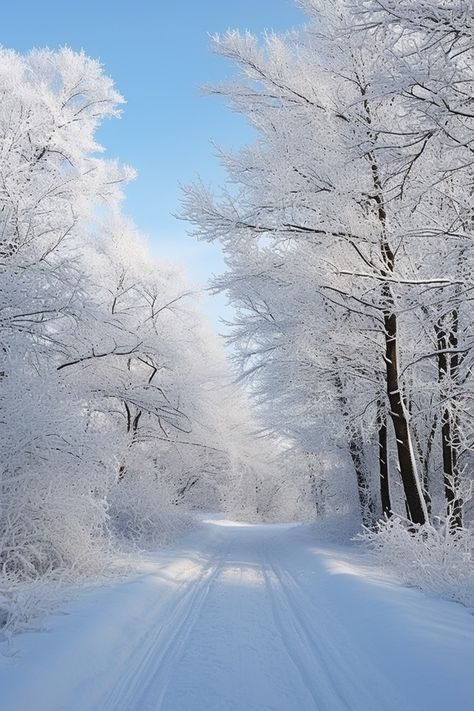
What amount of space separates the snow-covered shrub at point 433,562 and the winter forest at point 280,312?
35 mm

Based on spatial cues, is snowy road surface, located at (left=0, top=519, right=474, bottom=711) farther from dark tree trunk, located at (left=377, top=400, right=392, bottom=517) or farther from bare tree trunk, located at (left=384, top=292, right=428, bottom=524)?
dark tree trunk, located at (left=377, top=400, right=392, bottom=517)

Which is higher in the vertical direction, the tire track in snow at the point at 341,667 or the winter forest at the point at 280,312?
the winter forest at the point at 280,312

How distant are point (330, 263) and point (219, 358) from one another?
15.4 m

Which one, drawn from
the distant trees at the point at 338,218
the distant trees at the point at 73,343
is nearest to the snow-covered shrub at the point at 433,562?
the distant trees at the point at 338,218

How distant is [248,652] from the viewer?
4500 millimetres

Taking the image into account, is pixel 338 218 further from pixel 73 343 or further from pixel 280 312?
pixel 73 343

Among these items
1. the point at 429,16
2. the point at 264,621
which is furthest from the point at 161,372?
the point at 429,16

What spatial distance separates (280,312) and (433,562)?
5063mm

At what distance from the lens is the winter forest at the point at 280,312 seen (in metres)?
4.45

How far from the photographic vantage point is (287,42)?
8914 millimetres

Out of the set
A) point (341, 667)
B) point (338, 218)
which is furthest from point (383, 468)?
point (341, 667)

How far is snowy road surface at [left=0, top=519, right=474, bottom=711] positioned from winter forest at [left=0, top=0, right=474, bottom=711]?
4 centimetres

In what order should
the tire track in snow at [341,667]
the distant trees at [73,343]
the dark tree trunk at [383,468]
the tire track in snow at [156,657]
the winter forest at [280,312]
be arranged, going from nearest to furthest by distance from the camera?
the tire track in snow at [341,667], the tire track in snow at [156,657], the winter forest at [280,312], the distant trees at [73,343], the dark tree trunk at [383,468]

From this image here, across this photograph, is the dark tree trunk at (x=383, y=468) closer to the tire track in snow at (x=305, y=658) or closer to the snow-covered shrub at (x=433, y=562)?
the snow-covered shrub at (x=433, y=562)
